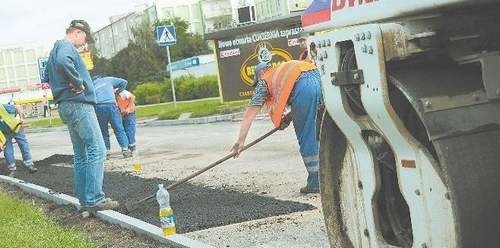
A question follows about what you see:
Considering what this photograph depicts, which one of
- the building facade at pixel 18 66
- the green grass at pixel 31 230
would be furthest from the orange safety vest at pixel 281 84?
the building facade at pixel 18 66

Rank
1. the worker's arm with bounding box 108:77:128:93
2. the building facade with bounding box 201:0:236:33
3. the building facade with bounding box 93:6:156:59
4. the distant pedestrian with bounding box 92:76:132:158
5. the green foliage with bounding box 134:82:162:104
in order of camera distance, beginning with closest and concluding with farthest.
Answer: the distant pedestrian with bounding box 92:76:132:158 → the worker's arm with bounding box 108:77:128:93 → the green foliage with bounding box 134:82:162:104 → the building facade with bounding box 93:6:156:59 → the building facade with bounding box 201:0:236:33

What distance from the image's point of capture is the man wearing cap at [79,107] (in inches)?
298

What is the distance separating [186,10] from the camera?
12475cm

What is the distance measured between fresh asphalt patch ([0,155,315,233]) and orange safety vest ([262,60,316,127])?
822 millimetres

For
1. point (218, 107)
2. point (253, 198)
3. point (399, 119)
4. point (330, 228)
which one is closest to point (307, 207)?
point (253, 198)

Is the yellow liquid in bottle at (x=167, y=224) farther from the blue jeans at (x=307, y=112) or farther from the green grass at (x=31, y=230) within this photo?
the blue jeans at (x=307, y=112)

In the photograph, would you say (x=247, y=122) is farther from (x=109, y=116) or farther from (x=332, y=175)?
(x=109, y=116)

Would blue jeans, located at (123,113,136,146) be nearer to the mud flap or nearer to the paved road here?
the paved road

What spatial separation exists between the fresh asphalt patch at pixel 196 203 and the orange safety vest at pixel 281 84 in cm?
82

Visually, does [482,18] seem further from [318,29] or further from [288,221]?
[288,221]

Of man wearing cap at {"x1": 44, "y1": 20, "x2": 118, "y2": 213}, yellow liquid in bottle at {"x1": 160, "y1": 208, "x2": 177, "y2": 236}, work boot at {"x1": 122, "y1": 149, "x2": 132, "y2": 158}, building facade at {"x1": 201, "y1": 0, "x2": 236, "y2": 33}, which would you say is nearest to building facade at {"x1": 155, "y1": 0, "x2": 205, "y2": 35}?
building facade at {"x1": 201, "y1": 0, "x2": 236, "y2": 33}

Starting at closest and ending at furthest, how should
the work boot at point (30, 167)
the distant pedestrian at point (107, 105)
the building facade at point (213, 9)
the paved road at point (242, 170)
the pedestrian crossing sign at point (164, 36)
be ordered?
the paved road at point (242, 170) < the work boot at point (30, 167) < the distant pedestrian at point (107, 105) < the pedestrian crossing sign at point (164, 36) < the building facade at point (213, 9)

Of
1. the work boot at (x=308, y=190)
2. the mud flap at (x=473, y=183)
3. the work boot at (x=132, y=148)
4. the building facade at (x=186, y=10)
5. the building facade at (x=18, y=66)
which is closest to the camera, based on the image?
the mud flap at (x=473, y=183)

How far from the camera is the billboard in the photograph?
2375 cm
